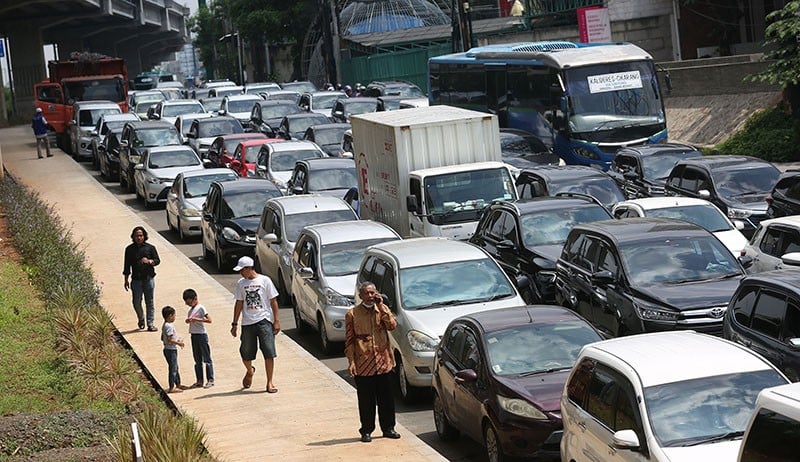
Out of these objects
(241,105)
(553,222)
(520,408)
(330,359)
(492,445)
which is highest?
(241,105)

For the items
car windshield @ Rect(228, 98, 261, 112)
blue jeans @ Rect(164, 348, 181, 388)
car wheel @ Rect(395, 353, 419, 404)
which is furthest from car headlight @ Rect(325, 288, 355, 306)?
car windshield @ Rect(228, 98, 261, 112)

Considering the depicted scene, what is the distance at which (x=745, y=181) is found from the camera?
24.2m

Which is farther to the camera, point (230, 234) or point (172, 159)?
point (172, 159)

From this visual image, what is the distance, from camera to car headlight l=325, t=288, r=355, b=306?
1922 cm

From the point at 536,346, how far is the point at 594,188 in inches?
449

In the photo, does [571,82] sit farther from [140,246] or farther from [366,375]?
[366,375]

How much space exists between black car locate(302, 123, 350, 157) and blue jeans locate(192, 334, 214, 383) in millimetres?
21206

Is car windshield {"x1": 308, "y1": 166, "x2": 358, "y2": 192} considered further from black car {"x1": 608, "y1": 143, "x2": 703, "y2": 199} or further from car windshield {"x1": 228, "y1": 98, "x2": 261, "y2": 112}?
car windshield {"x1": 228, "y1": 98, "x2": 261, "y2": 112}

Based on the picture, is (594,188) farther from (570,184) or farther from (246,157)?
(246,157)

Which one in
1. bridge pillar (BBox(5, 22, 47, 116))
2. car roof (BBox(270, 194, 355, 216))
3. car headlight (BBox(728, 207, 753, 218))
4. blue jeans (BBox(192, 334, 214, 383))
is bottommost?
blue jeans (BBox(192, 334, 214, 383))

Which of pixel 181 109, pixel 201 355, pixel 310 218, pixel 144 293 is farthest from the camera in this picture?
pixel 181 109

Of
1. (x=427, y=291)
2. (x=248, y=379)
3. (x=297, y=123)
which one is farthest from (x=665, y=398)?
(x=297, y=123)

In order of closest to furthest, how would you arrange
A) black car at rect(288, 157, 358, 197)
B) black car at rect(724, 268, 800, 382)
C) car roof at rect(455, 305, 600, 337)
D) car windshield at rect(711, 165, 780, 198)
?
1. black car at rect(724, 268, 800, 382)
2. car roof at rect(455, 305, 600, 337)
3. car windshield at rect(711, 165, 780, 198)
4. black car at rect(288, 157, 358, 197)

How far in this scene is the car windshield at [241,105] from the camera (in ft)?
167
